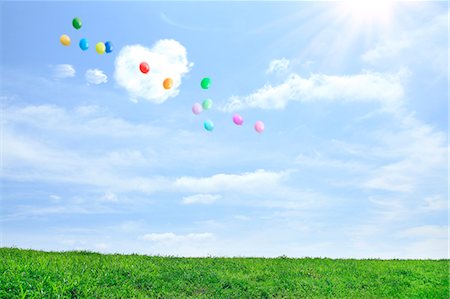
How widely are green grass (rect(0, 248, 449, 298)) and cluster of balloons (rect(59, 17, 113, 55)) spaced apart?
592 centimetres

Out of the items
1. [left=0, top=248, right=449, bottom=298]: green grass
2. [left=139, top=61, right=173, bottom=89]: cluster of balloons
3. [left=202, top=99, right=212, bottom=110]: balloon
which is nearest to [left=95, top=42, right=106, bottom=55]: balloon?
[left=139, top=61, right=173, bottom=89]: cluster of balloons

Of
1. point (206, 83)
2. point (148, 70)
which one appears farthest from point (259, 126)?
point (148, 70)

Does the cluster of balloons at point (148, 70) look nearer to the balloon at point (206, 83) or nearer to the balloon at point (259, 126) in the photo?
the balloon at point (206, 83)

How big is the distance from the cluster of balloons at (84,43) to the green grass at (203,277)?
5.92 metres

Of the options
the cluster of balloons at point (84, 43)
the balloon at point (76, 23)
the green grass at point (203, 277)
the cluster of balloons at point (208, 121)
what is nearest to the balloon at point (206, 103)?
the cluster of balloons at point (208, 121)

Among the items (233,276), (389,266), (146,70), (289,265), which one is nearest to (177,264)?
(233,276)

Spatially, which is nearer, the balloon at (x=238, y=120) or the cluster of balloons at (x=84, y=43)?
the cluster of balloons at (x=84, y=43)

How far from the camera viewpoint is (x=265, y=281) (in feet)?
43.6

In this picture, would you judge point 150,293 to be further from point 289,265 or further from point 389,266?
point 389,266

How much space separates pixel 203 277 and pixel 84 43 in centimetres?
746

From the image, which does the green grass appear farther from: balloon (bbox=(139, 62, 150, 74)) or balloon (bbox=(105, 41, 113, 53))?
balloon (bbox=(105, 41, 113, 53))

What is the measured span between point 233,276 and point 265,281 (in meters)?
0.82

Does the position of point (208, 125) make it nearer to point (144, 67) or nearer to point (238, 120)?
point (238, 120)

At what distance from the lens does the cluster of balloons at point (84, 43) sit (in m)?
15.0
